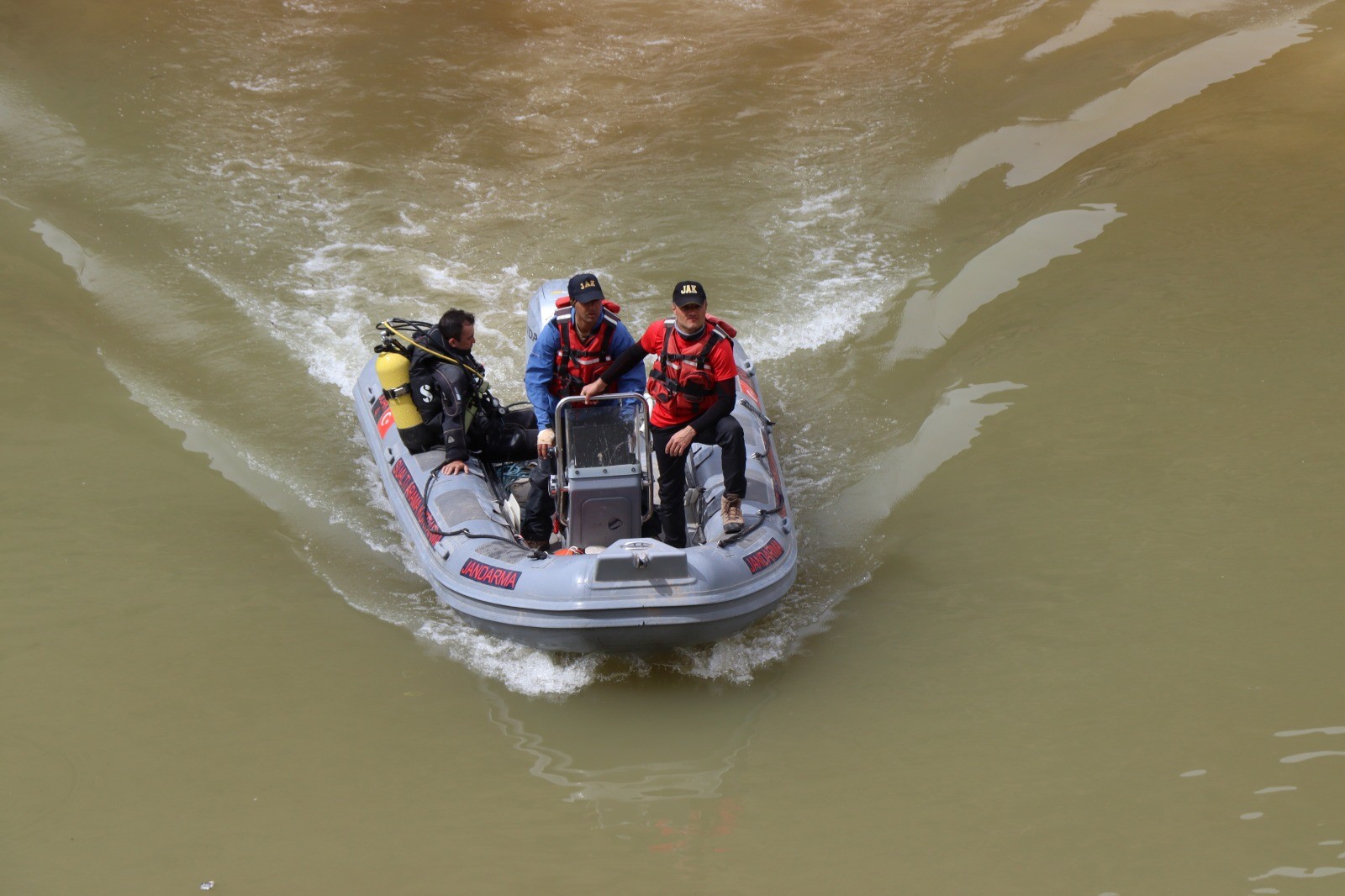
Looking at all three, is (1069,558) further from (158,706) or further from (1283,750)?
(158,706)

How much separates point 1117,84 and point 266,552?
845 centimetres

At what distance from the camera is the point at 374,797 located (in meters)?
4.66

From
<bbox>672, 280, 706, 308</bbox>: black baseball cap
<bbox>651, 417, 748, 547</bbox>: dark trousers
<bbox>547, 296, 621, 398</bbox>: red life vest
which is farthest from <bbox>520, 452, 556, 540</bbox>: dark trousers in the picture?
<bbox>672, 280, 706, 308</bbox>: black baseball cap

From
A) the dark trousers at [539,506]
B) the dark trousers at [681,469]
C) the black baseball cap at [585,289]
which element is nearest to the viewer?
the dark trousers at [681,469]

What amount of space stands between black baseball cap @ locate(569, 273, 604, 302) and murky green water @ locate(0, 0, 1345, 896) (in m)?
1.69

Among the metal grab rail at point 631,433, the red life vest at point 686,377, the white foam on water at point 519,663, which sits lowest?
the white foam on water at point 519,663

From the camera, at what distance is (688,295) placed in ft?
17.5

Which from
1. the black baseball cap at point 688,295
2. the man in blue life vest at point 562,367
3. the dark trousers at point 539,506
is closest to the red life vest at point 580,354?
the man in blue life vest at point 562,367

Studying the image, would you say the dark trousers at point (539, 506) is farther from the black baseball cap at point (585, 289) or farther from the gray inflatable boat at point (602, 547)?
the black baseball cap at point (585, 289)

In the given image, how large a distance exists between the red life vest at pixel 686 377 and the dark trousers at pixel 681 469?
4.3 inches

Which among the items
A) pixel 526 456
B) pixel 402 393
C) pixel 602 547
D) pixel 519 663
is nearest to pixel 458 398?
pixel 402 393

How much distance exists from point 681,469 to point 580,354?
79 centimetres

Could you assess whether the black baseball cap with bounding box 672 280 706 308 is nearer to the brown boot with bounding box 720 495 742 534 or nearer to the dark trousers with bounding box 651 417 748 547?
the dark trousers with bounding box 651 417 748 547

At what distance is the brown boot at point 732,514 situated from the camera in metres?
5.70
